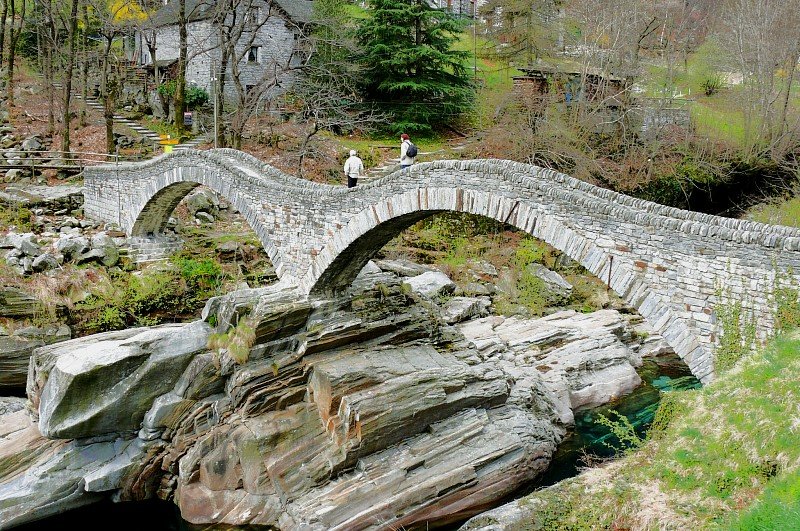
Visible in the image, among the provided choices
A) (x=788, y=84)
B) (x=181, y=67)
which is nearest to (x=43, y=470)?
(x=181, y=67)

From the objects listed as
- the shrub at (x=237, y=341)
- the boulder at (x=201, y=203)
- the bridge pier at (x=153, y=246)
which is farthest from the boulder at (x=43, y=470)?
the boulder at (x=201, y=203)

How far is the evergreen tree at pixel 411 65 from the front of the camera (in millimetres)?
31812

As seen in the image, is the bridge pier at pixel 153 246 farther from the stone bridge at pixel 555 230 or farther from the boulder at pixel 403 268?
the boulder at pixel 403 268

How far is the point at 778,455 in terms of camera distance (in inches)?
317

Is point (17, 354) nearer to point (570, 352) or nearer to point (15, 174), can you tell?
point (15, 174)

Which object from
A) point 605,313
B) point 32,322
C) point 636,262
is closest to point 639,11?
point 605,313

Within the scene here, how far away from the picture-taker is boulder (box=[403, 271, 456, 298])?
20.8m

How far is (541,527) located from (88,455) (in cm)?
969

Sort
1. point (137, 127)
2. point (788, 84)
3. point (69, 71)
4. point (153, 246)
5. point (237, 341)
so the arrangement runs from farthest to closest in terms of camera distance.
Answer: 1. point (137, 127)
2. point (788, 84)
3. point (69, 71)
4. point (153, 246)
5. point (237, 341)

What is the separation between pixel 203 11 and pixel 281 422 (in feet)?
90.1

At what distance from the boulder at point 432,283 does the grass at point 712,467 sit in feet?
35.5

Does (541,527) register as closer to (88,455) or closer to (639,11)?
(88,455)

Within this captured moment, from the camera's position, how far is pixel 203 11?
34781mm

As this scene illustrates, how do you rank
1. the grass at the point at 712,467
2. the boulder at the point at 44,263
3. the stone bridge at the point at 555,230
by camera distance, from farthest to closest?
the boulder at the point at 44,263
the stone bridge at the point at 555,230
the grass at the point at 712,467
